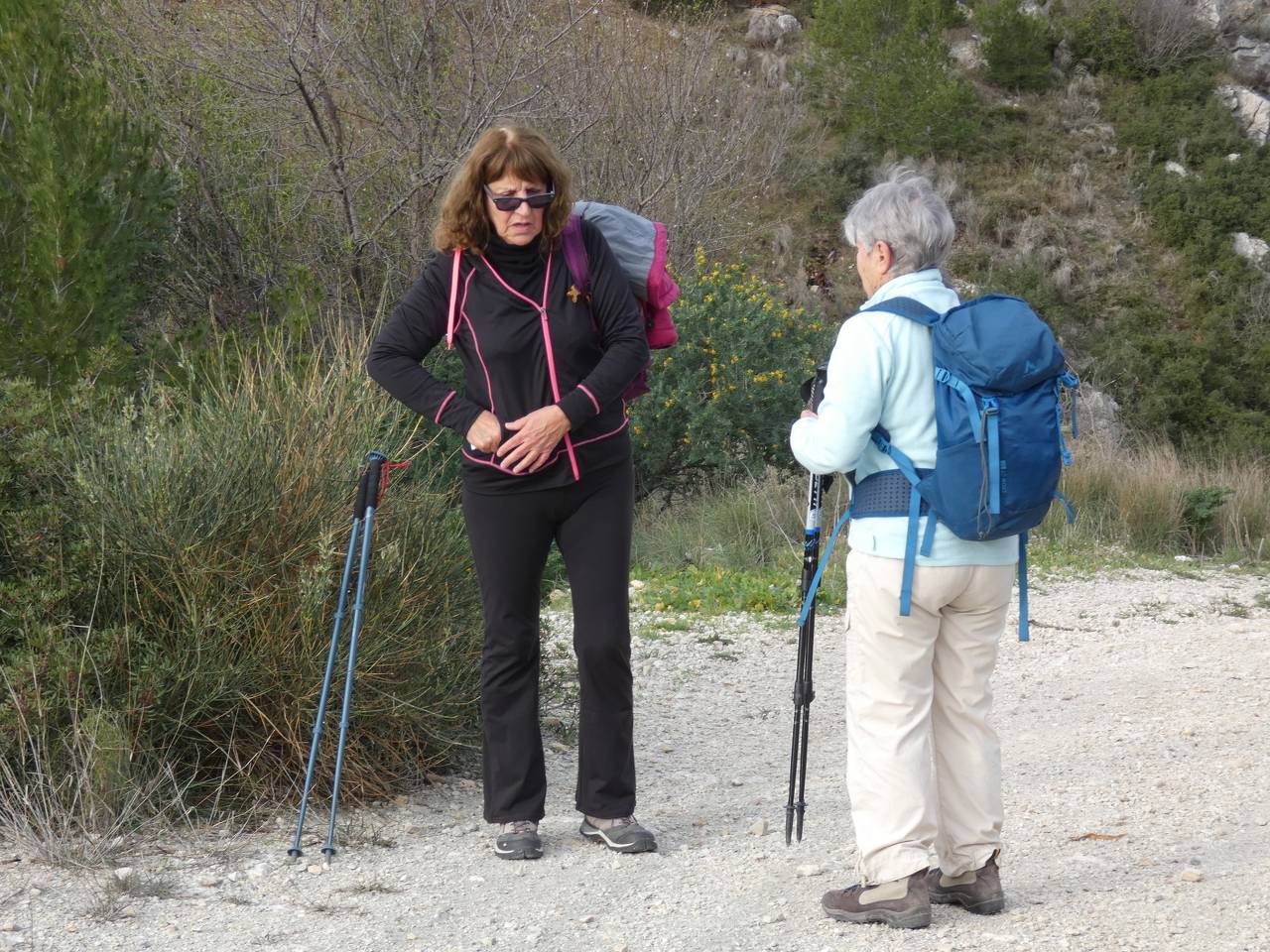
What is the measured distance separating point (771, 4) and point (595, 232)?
33.1 meters

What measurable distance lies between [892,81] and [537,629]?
2691cm

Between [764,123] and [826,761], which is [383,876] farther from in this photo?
[764,123]

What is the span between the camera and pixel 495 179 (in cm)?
385

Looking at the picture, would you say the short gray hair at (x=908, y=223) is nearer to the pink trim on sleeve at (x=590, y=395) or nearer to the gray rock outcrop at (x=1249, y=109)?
the pink trim on sleeve at (x=590, y=395)

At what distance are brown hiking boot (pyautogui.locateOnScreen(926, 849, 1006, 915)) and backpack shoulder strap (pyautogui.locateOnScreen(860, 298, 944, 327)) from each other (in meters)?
1.36

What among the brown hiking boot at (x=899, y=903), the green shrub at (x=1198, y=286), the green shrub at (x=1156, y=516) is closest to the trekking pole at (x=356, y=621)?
the brown hiking boot at (x=899, y=903)

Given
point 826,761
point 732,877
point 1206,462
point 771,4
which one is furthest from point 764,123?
point 732,877

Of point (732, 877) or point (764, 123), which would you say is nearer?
point (732, 877)

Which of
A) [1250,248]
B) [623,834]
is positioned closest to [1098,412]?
[1250,248]

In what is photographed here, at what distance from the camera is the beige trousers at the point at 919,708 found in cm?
334

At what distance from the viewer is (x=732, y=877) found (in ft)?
13.1

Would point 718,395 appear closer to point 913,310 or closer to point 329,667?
point 329,667

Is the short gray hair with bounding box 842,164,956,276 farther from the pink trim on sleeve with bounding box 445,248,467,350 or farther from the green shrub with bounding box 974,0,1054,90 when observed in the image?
the green shrub with bounding box 974,0,1054,90

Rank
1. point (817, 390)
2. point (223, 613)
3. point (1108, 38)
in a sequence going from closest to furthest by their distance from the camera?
1. point (817, 390)
2. point (223, 613)
3. point (1108, 38)
